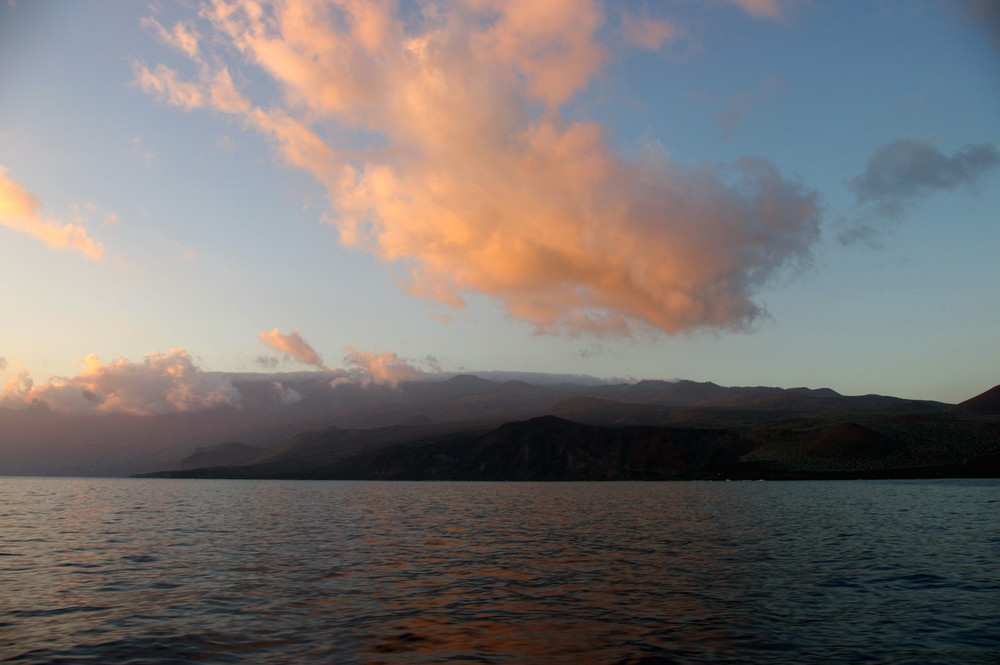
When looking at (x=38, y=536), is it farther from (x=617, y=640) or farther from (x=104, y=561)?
(x=617, y=640)

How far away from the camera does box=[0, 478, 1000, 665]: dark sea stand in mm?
21297

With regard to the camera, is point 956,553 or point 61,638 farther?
point 956,553

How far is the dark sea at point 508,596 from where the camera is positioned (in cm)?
2130

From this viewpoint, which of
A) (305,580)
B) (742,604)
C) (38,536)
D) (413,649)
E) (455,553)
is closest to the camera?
(413,649)

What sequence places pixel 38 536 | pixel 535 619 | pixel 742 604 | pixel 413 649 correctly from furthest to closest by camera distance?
1. pixel 38 536
2. pixel 742 604
3. pixel 535 619
4. pixel 413 649

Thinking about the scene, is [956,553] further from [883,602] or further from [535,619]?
[535,619]

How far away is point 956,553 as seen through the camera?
4222 centimetres

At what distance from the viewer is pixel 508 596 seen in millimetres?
29922

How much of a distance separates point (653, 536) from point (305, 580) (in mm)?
30682

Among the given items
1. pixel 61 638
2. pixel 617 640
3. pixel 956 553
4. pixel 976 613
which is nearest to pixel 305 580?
pixel 61 638

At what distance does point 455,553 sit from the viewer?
1756 inches

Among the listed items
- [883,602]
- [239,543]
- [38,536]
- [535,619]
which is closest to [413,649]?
[535,619]

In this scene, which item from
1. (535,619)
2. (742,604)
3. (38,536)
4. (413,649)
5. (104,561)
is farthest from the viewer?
(38,536)

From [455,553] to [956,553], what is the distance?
3238 cm
